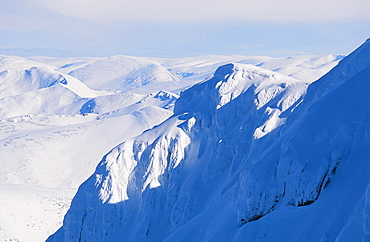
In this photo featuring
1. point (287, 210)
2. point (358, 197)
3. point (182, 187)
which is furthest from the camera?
point (182, 187)

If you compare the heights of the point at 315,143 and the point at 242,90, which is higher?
the point at 315,143

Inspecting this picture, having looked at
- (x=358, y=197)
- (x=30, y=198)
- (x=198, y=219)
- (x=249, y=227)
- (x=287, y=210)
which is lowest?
(x=30, y=198)

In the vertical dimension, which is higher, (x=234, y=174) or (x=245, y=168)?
(x=245, y=168)

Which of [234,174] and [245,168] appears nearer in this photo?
[245,168]

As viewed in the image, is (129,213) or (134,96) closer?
(129,213)

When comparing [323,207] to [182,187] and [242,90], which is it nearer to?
[182,187]

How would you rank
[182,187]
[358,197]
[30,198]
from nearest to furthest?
[358,197]
[182,187]
[30,198]

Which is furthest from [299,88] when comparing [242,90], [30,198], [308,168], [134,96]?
[134,96]
